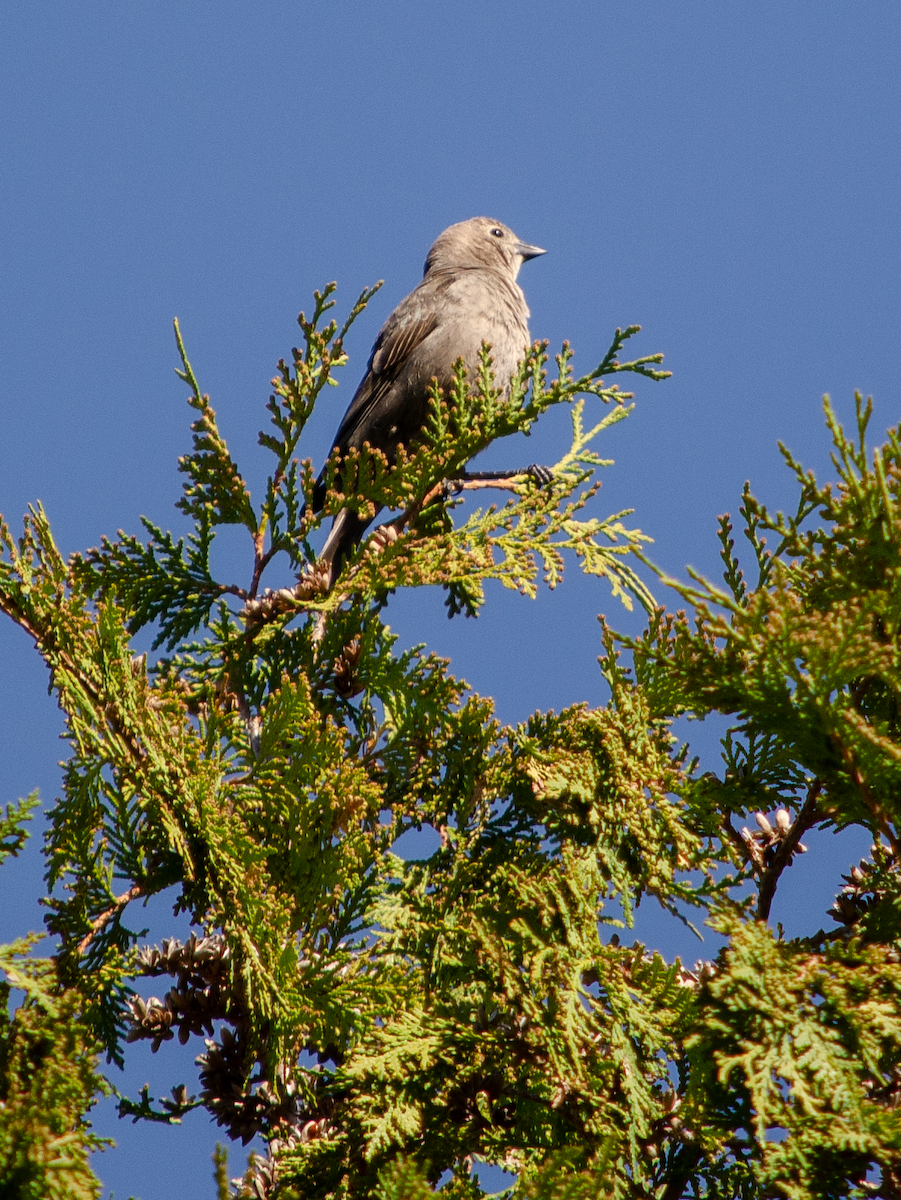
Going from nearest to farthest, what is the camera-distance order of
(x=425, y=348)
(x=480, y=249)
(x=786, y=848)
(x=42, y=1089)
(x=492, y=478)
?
(x=42, y=1089) → (x=786, y=848) → (x=492, y=478) → (x=425, y=348) → (x=480, y=249)

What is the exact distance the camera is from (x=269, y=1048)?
263 centimetres

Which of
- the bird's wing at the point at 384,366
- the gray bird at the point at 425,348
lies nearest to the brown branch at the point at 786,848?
the gray bird at the point at 425,348

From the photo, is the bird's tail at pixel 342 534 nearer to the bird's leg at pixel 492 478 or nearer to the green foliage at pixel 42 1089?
the bird's leg at pixel 492 478

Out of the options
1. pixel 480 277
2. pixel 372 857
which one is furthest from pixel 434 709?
pixel 480 277

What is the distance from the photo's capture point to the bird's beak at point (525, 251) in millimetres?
8531

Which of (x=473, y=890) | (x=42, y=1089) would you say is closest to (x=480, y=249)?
(x=473, y=890)

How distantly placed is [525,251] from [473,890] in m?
6.62

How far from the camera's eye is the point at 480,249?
815 centimetres

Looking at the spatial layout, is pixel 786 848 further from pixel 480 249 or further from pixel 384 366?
pixel 480 249

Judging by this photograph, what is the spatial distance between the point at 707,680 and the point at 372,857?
43.3 inches

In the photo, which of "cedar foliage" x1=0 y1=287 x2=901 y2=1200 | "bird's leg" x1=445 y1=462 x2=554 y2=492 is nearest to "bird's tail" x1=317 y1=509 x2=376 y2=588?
"bird's leg" x1=445 y1=462 x2=554 y2=492

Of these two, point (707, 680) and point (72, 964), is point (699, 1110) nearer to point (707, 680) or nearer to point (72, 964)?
point (707, 680)

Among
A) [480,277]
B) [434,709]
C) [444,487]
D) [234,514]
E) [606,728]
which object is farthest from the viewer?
[480,277]

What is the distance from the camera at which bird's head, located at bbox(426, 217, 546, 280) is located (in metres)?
7.89
